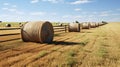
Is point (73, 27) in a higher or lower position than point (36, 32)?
lower

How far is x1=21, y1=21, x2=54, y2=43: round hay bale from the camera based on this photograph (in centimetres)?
1318

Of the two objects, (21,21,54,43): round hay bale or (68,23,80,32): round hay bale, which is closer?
(21,21,54,43): round hay bale

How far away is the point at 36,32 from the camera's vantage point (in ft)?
43.3

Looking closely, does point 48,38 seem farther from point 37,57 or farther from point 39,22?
point 37,57

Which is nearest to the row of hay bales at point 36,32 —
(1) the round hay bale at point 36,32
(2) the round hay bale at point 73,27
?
(1) the round hay bale at point 36,32

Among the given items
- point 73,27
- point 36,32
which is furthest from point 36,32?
point 73,27

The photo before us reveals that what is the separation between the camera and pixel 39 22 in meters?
13.8

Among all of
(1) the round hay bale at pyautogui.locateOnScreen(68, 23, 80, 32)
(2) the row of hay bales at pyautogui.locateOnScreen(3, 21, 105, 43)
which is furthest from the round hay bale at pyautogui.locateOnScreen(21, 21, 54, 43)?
(1) the round hay bale at pyautogui.locateOnScreen(68, 23, 80, 32)

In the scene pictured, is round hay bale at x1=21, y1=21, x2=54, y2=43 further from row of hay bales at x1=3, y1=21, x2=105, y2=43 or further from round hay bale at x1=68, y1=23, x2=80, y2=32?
round hay bale at x1=68, y1=23, x2=80, y2=32

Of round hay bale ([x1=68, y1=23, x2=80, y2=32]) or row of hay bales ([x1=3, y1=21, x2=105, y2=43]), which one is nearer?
row of hay bales ([x1=3, y1=21, x2=105, y2=43])

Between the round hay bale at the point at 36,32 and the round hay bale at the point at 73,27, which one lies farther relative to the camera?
the round hay bale at the point at 73,27

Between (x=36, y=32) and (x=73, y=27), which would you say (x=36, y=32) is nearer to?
(x=36, y=32)

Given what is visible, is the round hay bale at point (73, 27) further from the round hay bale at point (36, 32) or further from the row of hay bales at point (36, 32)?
the round hay bale at point (36, 32)

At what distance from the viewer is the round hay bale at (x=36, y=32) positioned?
13183 mm
